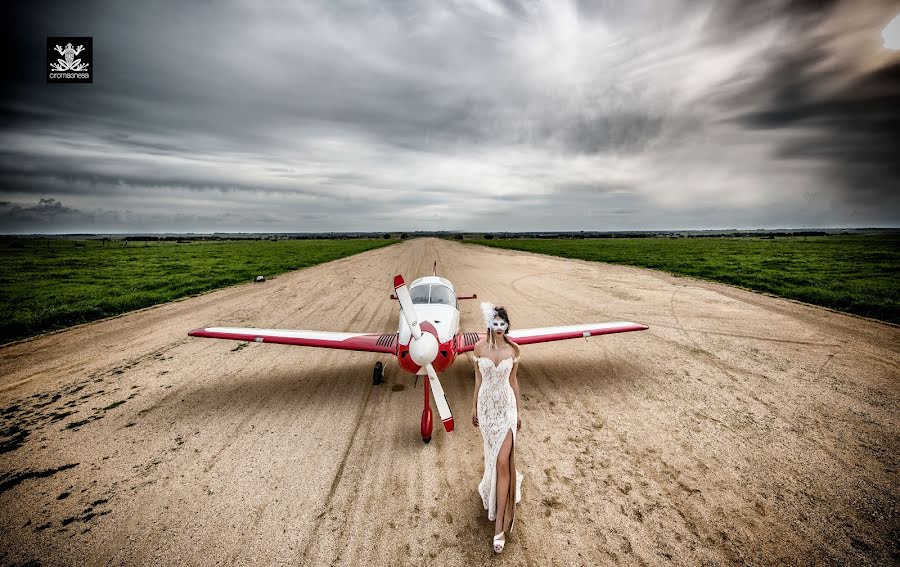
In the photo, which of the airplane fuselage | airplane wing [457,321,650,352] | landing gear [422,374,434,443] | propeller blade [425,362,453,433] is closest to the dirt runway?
landing gear [422,374,434,443]

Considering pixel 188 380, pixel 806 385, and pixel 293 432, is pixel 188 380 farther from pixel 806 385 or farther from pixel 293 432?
pixel 806 385

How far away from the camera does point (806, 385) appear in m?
6.59

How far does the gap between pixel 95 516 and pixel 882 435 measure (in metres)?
11.3

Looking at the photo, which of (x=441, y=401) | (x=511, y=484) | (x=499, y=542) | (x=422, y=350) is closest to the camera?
(x=499, y=542)

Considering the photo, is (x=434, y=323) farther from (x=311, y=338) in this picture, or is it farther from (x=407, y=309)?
(x=311, y=338)

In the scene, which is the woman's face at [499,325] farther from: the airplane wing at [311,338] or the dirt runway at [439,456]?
the airplane wing at [311,338]

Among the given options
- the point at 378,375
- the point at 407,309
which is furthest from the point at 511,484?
the point at 378,375

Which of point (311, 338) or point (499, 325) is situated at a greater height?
point (499, 325)

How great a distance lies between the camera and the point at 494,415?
3586 mm

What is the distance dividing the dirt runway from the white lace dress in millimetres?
422

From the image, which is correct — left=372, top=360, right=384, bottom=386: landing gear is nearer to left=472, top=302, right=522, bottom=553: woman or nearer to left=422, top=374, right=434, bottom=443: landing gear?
left=422, top=374, right=434, bottom=443: landing gear

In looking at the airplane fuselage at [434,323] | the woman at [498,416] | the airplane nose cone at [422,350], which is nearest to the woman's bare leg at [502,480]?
the woman at [498,416]

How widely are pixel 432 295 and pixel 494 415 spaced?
3.77 m

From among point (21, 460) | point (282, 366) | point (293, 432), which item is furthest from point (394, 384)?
point (21, 460)
